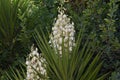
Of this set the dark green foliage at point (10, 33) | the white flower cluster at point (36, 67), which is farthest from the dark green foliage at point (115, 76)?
the dark green foliage at point (10, 33)

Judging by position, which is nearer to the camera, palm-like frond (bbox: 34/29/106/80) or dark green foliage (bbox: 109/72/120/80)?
palm-like frond (bbox: 34/29/106/80)

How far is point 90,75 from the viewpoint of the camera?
225cm

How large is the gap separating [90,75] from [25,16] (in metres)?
1.39

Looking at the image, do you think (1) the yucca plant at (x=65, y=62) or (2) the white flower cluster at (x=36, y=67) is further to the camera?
(2) the white flower cluster at (x=36, y=67)

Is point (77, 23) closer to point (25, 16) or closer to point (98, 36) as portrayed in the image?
point (98, 36)

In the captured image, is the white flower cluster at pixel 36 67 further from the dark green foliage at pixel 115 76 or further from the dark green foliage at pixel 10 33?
the dark green foliage at pixel 10 33

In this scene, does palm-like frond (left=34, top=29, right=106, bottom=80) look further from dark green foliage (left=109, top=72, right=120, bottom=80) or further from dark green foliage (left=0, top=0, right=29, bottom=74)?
dark green foliage (left=0, top=0, right=29, bottom=74)

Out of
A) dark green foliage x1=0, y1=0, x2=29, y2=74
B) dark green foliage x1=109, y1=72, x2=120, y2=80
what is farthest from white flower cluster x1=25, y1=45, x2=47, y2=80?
dark green foliage x1=0, y1=0, x2=29, y2=74

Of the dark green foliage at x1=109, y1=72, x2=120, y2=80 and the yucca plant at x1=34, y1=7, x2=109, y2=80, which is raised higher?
the yucca plant at x1=34, y1=7, x2=109, y2=80

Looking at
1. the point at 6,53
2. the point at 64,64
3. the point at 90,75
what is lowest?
the point at 6,53

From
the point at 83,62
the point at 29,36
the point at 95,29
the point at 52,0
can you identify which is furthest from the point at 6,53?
the point at 83,62

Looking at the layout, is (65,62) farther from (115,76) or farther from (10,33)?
(10,33)

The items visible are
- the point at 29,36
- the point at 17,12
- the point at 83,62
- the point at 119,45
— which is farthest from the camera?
the point at 17,12

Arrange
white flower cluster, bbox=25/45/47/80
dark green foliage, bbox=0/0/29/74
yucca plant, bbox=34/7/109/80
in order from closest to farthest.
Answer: yucca plant, bbox=34/7/109/80 → white flower cluster, bbox=25/45/47/80 → dark green foliage, bbox=0/0/29/74
